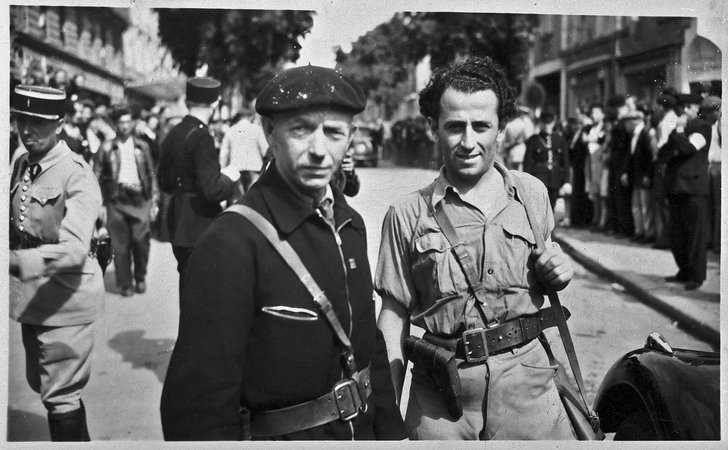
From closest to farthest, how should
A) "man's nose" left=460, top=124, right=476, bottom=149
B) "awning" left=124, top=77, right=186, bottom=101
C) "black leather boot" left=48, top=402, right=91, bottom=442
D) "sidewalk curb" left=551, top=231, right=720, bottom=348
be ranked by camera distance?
"man's nose" left=460, top=124, right=476, bottom=149, "black leather boot" left=48, top=402, right=91, bottom=442, "sidewalk curb" left=551, top=231, right=720, bottom=348, "awning" left=124, top=77, right=186, bottom=101

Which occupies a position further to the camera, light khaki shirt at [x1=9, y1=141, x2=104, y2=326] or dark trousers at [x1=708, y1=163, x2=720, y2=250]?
dark trousers at [x1=708, y1=163, x2=720, y2=250]

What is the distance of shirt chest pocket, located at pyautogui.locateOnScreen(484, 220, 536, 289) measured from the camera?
8.22 ft

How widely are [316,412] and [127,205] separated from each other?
5308 mm

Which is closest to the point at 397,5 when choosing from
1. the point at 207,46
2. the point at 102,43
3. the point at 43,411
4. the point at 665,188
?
the point at 207,46

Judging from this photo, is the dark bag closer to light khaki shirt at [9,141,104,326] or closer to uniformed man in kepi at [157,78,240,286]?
light khaki shirt at [9,141,104,326]

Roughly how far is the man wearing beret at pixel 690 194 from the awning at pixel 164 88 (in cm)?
406

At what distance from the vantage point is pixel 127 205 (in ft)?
23.3

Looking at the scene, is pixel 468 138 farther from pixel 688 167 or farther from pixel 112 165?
pixel 688 167

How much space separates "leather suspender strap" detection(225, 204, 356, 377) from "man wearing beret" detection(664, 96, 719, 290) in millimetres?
4882

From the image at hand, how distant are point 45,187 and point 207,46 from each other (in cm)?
96

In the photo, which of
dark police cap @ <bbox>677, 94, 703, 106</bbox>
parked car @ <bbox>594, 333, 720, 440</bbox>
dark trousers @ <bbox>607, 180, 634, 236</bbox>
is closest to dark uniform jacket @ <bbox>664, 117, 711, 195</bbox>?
dark police cap @ <bbox>677, 94, 703, 106</bbox>

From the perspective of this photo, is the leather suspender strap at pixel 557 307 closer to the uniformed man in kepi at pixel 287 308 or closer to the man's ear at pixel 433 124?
the man's ear at pixel 433 124

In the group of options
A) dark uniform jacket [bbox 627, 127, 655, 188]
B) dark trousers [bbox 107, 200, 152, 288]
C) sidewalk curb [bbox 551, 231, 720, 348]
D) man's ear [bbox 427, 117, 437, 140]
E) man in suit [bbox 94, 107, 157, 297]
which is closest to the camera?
man's ear [bbox 427, 117, 437, 140]

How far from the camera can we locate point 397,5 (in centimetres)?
335
